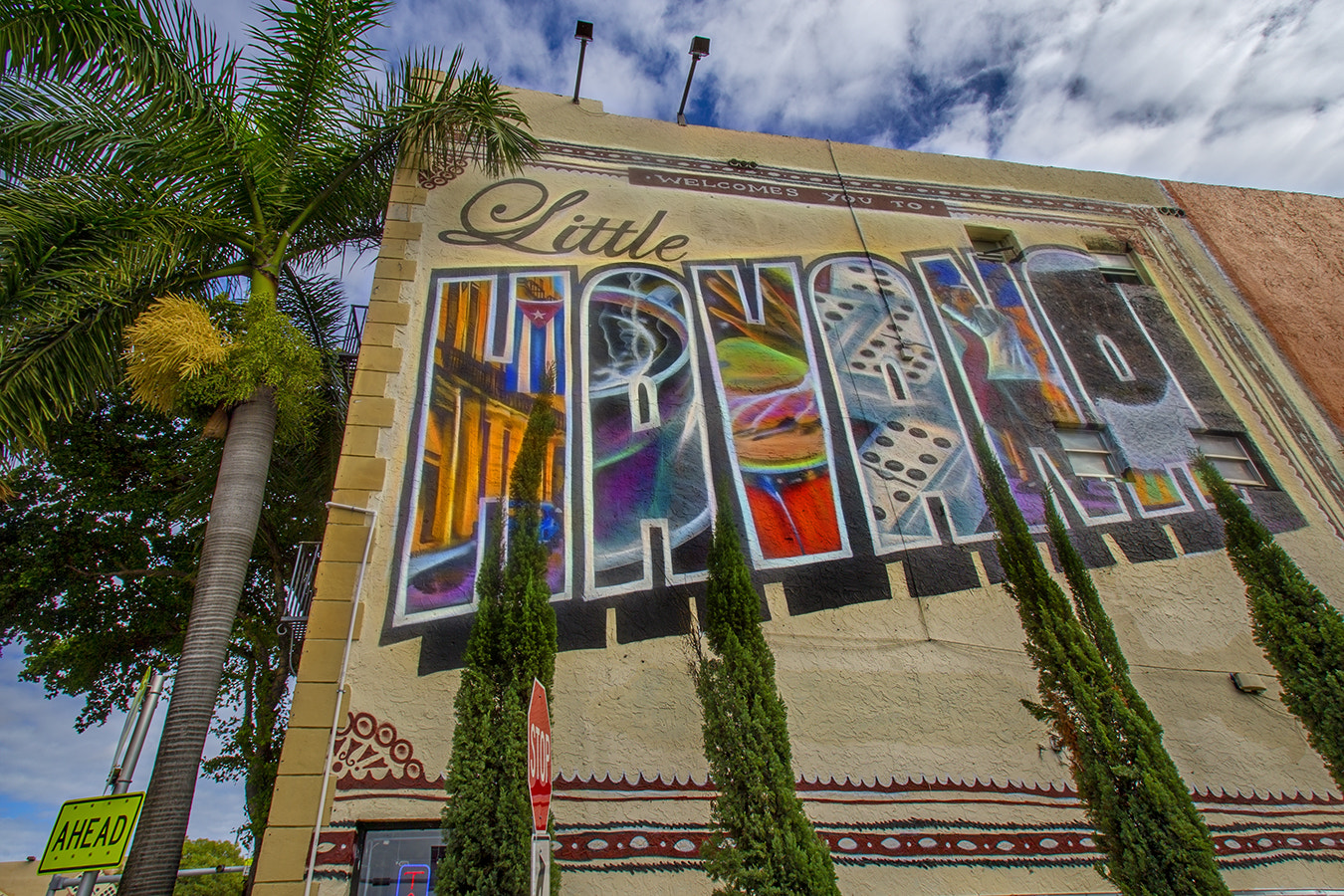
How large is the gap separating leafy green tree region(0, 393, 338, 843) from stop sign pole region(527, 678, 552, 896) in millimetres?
8533

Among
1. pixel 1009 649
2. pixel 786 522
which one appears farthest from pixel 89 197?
pixel 1009 649

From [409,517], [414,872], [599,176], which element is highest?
[599,176]

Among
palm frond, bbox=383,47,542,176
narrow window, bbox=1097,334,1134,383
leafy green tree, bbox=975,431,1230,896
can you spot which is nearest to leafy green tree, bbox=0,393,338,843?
palm frond, bbox=383,47,542,176

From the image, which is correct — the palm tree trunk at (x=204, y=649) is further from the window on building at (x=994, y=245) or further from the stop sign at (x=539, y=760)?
the window on building at (x=994, y=245)

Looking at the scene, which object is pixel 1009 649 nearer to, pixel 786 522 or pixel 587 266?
pixel 786 522

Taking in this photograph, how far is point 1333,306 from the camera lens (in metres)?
12.1

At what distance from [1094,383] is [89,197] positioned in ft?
36.2

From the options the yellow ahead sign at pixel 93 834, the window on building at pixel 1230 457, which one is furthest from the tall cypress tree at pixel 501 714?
the window on building at pixel 1230 457

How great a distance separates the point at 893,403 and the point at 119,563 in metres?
12.2

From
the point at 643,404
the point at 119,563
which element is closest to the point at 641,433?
the point at 643,404

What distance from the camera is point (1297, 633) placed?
688 centimetres

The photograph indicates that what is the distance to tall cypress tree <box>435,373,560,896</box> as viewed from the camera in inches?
193

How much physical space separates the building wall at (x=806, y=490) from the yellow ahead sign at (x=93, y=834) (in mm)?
1060

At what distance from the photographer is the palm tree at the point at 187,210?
616 centimetres
